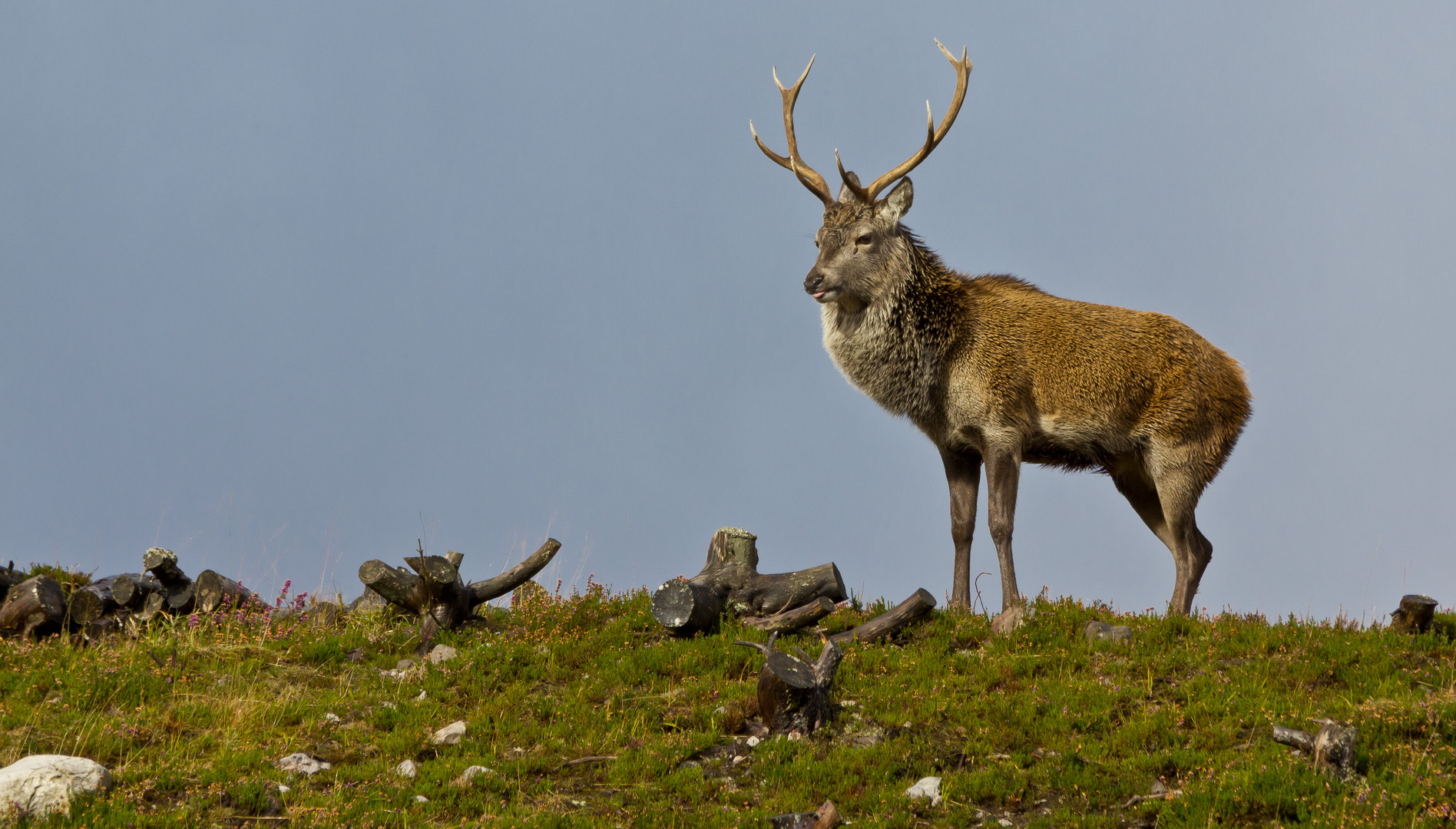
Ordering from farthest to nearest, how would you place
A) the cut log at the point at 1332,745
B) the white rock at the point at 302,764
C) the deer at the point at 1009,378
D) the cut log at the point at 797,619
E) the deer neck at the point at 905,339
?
the deer neck at the point at 905,339
the deer at the point at 1009,378
the cut log at the point at 797,619
the white rock at the point at 302,764
the cut log at the point at 1332,745

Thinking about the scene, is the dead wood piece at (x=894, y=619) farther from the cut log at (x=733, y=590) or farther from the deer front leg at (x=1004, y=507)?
Answer: the deer front leg at (x=1004, y=507)

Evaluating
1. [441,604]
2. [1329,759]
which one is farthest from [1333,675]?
[441,604]

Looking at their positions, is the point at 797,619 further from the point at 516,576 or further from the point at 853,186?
the point at 853,186

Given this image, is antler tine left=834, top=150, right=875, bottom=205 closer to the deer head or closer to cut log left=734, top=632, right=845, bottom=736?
the deer head

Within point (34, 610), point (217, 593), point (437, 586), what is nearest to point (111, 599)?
point (34, 610)

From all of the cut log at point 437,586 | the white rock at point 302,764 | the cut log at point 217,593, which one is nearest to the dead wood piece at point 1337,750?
the white rock at point 302,764

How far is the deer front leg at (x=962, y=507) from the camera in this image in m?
12.3

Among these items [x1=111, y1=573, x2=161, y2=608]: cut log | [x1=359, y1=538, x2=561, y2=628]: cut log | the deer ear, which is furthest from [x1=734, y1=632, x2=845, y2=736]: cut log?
[x1=111, y1=573, x2=161, y2=608]: cut log

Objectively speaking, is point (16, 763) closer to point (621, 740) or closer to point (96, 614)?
point (621, 740)

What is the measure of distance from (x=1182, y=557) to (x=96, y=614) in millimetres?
11821

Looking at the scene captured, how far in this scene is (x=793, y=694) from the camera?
8641 mm

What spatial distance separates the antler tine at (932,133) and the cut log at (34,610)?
972cm

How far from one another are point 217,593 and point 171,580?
0.51 metres

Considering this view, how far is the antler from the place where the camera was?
538 inches
